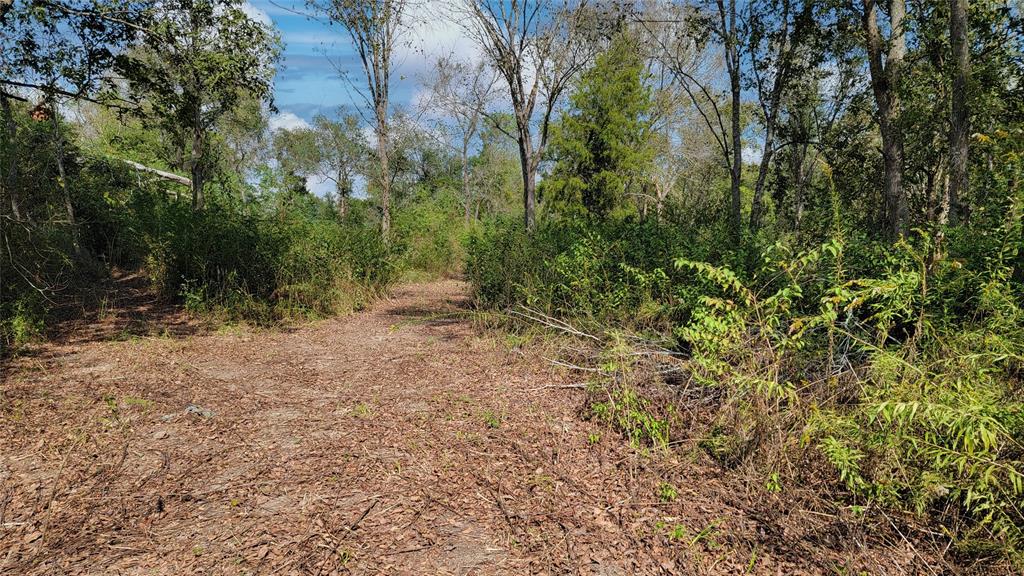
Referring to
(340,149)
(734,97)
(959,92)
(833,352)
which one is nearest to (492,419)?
(833,352)

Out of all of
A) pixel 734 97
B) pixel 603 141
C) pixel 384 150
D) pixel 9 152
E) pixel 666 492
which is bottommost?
pixel 666 492

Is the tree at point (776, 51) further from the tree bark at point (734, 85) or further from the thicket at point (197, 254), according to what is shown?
the thicket at point (197, 254)

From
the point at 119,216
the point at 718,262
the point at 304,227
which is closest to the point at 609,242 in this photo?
the point at 718,262

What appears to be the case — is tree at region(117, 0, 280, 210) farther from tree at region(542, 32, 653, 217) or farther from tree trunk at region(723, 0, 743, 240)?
tree at region(542, 32, 653, 217)

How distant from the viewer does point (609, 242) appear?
6.09 meters

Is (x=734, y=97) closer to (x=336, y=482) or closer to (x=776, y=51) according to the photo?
(x=776, y=51)

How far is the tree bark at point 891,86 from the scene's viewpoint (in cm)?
804

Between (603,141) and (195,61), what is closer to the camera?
(195,61)

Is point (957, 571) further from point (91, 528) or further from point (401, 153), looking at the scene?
point (401, 153)

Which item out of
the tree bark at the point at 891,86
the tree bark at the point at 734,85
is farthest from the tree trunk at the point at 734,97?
the tree bark at the point at 891,86

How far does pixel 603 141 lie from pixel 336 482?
21.4m

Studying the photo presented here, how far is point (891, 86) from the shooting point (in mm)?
8117

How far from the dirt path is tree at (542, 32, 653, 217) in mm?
18846

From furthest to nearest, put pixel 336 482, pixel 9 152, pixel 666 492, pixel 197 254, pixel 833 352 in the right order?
pixel 9 152
pixel 197 254
pixel 833 352
pixel 336 482
pixel 666 492
